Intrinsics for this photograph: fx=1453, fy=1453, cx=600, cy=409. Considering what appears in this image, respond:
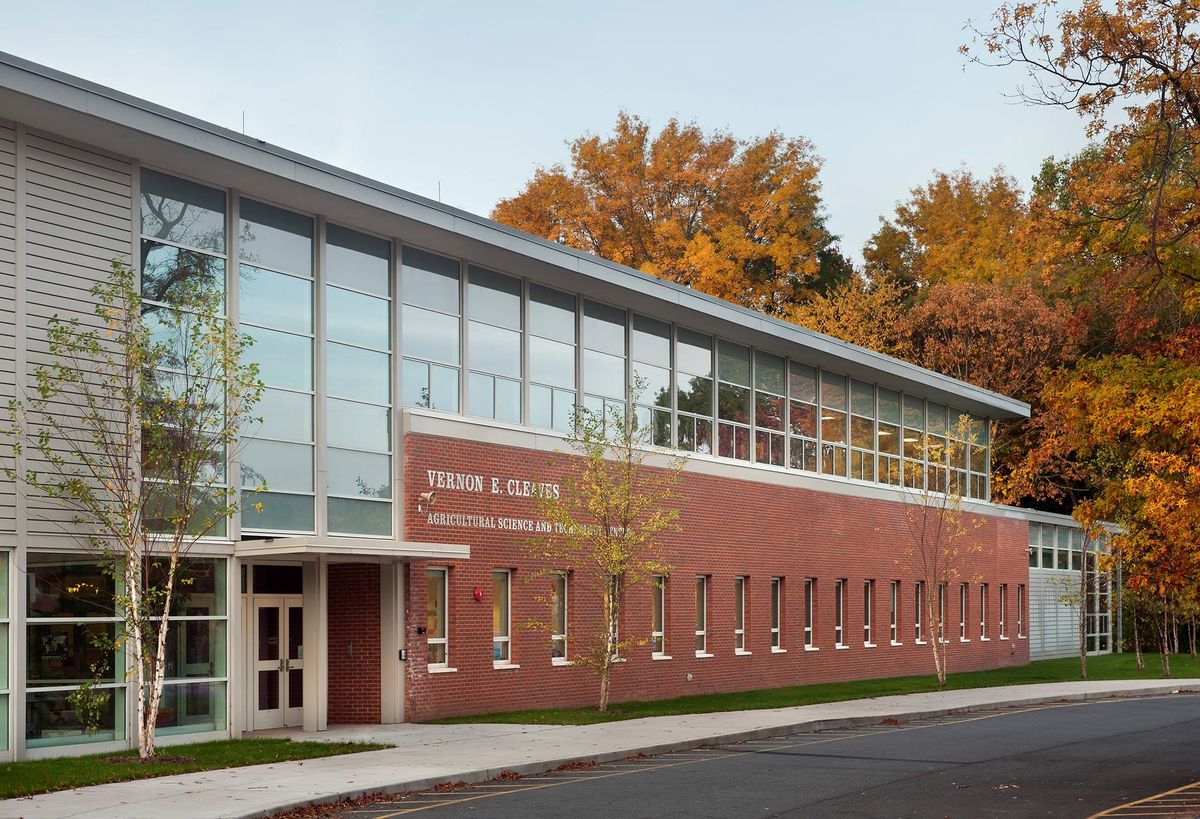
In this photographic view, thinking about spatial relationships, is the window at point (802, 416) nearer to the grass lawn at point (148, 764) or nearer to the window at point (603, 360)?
the window at point (603, 360)

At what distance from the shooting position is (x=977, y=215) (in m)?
65.6

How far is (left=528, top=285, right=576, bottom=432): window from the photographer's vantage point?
27.4 metres

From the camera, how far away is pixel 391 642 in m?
23.4

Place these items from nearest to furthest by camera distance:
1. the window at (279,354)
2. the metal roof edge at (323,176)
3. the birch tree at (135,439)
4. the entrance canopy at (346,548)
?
1. the metal roof edge at (323,176)
2. the birch tree at (135,439)
3. the entrance canopy at (346,548)
4. the window at (279,354)

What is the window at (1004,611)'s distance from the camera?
4741cm

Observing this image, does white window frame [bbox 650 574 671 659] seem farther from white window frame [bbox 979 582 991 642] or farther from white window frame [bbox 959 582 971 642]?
white window frame [bbox 979 582 991 642]

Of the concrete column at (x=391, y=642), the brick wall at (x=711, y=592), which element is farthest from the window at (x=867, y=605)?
the concrete column at (x=391, y=642)

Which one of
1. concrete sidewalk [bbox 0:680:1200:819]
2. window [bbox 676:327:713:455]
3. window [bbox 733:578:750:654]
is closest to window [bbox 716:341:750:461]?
window [bbox 676:327:713:455]

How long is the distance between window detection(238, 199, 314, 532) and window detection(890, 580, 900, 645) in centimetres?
2277

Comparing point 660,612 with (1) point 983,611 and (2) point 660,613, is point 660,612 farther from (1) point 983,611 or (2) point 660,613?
(1) point 983,611

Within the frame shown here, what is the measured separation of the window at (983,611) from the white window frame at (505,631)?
23801mm

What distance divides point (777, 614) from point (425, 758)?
18366mm

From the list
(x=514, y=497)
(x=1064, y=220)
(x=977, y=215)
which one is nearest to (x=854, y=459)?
(x=514, y=497)

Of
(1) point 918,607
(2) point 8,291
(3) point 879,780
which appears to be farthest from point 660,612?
(2) point 8,291
